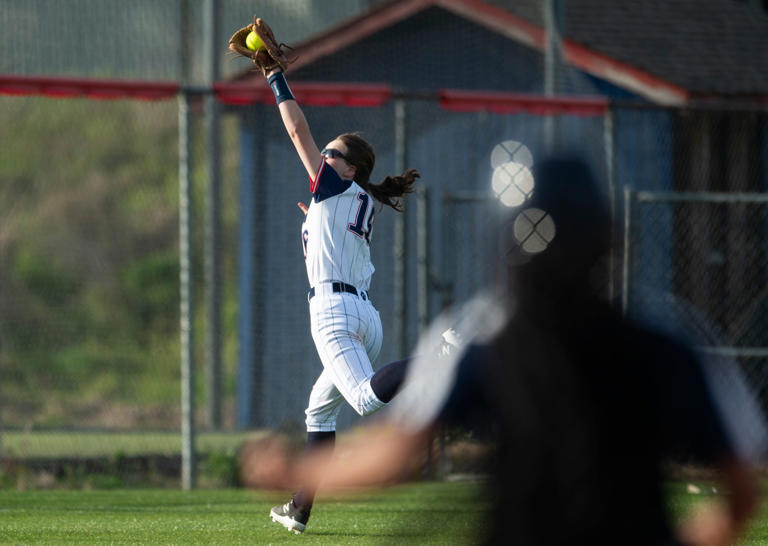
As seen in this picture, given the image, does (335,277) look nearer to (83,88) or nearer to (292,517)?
(292,517)

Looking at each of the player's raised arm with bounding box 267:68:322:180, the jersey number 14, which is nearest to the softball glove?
the player's raised arm with bounding box 267:68:322:180

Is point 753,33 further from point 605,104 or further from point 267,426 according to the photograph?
point 267,426

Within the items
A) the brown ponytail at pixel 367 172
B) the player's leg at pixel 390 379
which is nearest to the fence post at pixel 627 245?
the brown ponytail at pixel 367 172

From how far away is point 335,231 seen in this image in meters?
6.90

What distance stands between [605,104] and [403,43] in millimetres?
4862

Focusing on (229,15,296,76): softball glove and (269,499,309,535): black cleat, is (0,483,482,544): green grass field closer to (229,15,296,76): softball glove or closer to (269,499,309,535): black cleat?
(269,499,309,535): black cleat

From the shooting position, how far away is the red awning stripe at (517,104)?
1027 centimetres

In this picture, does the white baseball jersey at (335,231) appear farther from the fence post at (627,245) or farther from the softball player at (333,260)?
the fence post at (627,245)

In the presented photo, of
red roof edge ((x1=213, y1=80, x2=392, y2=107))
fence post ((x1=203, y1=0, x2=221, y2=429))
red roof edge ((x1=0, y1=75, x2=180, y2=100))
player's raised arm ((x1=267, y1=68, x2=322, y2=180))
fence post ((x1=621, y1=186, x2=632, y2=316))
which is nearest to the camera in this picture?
player's raised arm ((x1=267, y1=68, x2=322, y2=180))

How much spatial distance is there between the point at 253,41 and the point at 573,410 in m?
4.77

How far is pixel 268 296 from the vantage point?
43.0 ft

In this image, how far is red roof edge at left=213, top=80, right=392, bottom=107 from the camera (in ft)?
31.9

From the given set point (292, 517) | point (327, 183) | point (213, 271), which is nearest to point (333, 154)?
point (327, 183)

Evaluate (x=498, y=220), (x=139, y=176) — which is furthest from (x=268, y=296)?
(x=139, y=176)
